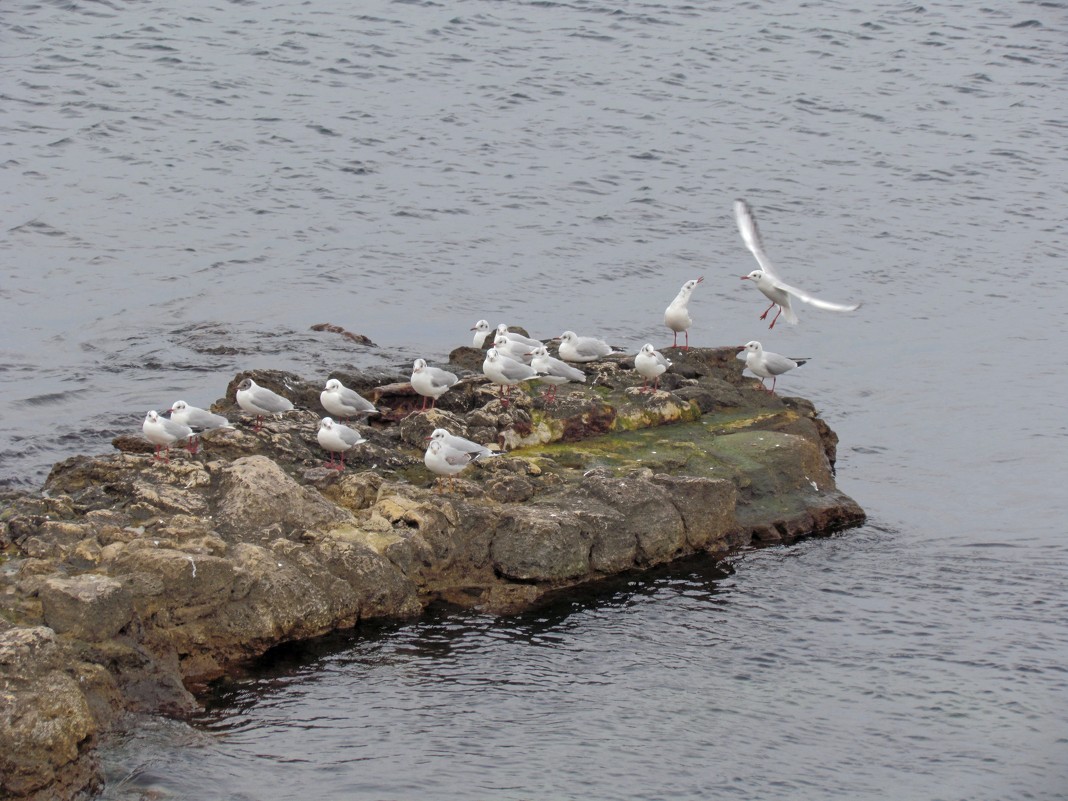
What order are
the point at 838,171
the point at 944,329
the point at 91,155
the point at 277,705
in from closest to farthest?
the point at 277,705, the point at 944,329, the point at 91,155, the point at 838,171

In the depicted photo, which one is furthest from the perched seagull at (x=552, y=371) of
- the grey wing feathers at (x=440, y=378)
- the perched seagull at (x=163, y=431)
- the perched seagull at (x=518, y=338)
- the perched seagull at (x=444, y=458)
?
the perched seagull at (x=163, y=431)

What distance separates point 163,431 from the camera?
12680 mm

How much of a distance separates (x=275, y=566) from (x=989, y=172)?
2423cm

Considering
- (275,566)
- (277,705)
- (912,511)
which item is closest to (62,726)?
(277,705)

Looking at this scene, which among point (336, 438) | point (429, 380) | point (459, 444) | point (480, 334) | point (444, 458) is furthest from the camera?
point (480, 334)

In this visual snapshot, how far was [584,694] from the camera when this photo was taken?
10.3 m

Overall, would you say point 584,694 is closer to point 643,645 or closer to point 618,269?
point 643,645

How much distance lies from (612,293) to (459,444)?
36.4 ft

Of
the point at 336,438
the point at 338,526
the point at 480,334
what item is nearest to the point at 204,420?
the point at 336,438

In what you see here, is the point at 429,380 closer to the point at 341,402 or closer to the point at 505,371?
the point at 505,371

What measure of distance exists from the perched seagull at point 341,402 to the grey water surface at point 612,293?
3298 mm

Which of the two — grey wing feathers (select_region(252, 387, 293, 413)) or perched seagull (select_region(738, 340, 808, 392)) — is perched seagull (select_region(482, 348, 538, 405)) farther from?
perched seagull (select_region(738, 340, 808, 392))

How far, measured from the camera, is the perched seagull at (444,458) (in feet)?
40.7

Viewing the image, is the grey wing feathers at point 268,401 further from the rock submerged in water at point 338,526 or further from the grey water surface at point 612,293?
the grey water surface at point 612,293
